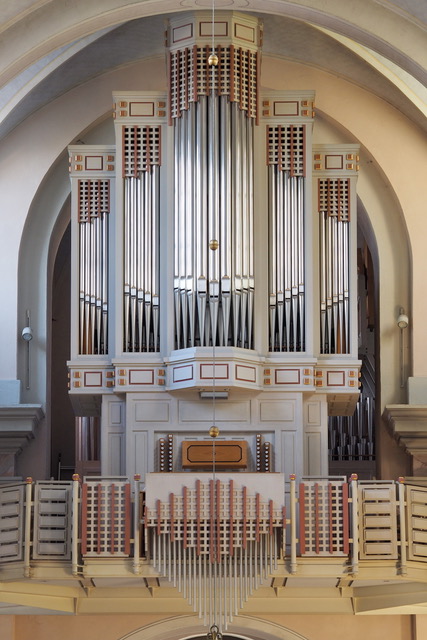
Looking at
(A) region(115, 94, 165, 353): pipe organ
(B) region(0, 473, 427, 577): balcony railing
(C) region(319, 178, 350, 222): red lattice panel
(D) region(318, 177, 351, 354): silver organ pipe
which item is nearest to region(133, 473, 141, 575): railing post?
(B) region(0, 473, 427, 577): balcony railing

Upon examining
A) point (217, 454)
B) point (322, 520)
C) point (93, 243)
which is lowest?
point (322, 520)

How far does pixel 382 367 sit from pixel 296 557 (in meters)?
4.99

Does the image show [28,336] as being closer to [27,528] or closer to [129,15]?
[27,528]

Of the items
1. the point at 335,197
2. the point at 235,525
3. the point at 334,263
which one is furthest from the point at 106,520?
the point at 335,197

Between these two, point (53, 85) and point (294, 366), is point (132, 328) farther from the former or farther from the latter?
point (53, 85)

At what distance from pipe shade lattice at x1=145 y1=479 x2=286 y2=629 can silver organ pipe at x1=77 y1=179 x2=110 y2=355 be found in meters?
3.22

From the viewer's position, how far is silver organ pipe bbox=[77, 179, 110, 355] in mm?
21967

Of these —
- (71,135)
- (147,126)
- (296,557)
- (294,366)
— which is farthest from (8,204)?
(296,557)

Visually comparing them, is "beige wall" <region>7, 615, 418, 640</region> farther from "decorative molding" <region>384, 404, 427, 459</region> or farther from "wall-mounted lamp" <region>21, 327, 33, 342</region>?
"wall-mounted lamp" <region>21, 327, 33, 342</region>

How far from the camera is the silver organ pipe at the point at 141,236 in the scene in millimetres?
21688

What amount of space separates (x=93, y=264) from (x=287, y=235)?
9.35ft

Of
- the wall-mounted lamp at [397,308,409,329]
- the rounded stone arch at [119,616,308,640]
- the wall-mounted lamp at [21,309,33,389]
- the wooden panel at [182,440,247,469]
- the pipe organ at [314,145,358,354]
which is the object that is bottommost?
the rounded stone arch at [119,616,308,640]

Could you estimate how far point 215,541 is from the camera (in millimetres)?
19625

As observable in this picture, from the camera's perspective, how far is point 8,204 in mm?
24188
